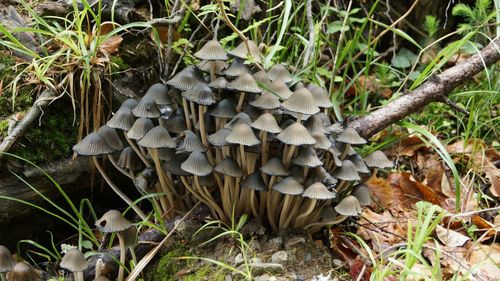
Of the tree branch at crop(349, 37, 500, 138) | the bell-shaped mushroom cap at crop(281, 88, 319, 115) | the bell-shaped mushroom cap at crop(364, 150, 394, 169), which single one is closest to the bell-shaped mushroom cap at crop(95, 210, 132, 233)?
the bell-shaped mushroom cap at crop(281, 88, 319, 115)

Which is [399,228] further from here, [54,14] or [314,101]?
[54,14]

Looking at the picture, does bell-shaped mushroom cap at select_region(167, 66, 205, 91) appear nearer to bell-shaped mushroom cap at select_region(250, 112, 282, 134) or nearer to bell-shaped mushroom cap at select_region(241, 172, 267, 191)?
bell-shaped mushroom cap at select_region(250, 112, 282, 134)

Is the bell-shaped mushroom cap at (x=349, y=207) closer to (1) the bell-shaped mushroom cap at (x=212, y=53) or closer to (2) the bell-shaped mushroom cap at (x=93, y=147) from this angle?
(1) the bell-shaped mushroom cap at (x=212, y=53)

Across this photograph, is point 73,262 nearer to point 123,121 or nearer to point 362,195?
point 123,121

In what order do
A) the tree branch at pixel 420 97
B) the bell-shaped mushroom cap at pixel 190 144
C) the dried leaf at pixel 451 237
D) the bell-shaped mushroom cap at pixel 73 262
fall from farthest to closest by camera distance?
the tree branch at pixel 420 97, the dried leaf at pixel 451 237, the bell-shaped mushroom cap at pixel 190 144, the bell-shaped mushroom cap at pixel 73 262

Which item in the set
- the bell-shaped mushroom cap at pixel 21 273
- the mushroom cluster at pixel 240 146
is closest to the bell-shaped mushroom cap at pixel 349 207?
the mushroom cluster at pixel 240 146

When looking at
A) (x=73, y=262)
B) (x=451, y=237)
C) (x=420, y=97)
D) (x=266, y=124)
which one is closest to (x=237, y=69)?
(x=266, y=124)
